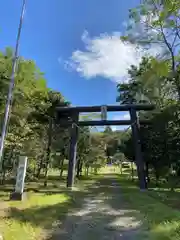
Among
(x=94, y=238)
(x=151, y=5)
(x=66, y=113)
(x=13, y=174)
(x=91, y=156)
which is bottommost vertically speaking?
(x=94, y=238)

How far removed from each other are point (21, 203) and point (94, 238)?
440 centimetres

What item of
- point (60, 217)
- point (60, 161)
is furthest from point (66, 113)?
point (60, 217)

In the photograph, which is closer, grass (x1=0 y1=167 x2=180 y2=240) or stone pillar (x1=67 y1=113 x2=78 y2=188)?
grass (x1=0 y1=167 x2=180 y2=240)

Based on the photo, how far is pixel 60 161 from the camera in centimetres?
2358

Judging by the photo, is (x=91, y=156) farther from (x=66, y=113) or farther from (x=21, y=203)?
(x=21, y=203)

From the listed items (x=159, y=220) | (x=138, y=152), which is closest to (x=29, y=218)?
(x=159, y=220)

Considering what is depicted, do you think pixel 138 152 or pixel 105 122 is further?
pixel 105 122

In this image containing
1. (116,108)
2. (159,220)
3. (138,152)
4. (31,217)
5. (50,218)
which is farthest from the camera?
(116,108)

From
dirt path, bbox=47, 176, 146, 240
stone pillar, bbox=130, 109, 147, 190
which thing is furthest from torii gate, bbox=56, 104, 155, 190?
dirt path, bbox=47, 176, 146, 240

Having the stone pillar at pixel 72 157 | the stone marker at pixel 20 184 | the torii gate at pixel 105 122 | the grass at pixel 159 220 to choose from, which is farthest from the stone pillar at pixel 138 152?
the stone marker at pixel 20 184

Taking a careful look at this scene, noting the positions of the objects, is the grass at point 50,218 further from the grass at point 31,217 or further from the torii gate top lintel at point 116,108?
the torii gate top lintel at point 116,108

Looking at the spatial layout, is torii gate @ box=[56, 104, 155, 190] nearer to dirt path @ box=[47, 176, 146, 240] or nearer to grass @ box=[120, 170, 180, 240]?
grass @ box=[120, 170, 180, 240]

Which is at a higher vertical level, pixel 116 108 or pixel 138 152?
pixel 116 108

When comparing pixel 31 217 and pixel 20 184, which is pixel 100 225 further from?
pixel 20 184
